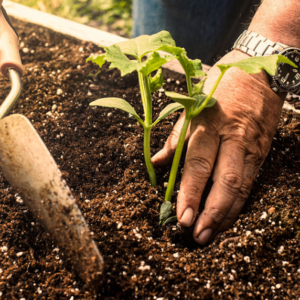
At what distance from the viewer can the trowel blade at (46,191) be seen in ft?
2.92

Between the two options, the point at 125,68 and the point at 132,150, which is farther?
the point at 132,150

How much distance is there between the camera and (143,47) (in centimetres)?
108

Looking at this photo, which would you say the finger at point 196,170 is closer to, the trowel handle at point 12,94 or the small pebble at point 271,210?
the small pebble at point 271,210

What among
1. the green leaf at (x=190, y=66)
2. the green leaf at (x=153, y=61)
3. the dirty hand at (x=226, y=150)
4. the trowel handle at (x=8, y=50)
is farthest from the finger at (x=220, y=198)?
the trowel handle at (x=8, y=50)

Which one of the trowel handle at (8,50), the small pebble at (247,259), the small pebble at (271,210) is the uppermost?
the trowel handle at (8,50)

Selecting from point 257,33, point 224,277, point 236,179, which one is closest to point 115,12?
point 257,33

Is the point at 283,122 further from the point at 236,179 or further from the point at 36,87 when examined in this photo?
the point at 36,87

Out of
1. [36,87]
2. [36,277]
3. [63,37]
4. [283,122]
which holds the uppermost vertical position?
[63,37]

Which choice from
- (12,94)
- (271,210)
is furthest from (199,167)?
(12,94)

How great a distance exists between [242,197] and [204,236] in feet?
0.81

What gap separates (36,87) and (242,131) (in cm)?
136

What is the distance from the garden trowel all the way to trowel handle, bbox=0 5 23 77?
0.43 m

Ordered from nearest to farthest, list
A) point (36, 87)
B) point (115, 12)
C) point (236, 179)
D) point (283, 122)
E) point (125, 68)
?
point (125, 68) → point (236, 179) → point (283, 122) → point (36, 87) → point (115, 12)

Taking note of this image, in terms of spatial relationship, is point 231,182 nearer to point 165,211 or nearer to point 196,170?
point 196,170
